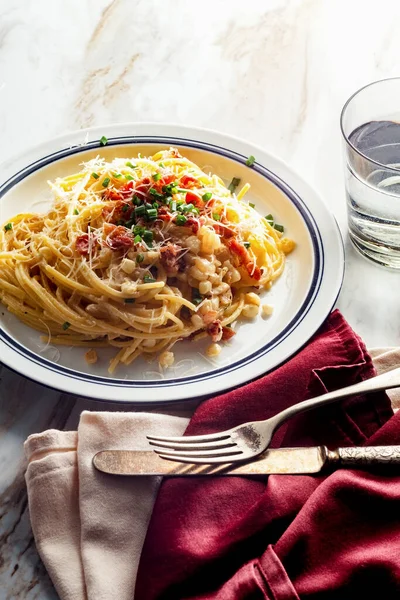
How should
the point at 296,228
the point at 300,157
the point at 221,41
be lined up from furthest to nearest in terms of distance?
the point at 221,41
the point at 300,157
the point at 296,228

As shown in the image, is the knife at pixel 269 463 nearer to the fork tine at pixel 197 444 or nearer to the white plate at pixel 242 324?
the fork tine at pixel 197 444

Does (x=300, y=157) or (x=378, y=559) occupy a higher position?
(x=300, y=157)

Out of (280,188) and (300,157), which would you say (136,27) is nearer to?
(300,157)

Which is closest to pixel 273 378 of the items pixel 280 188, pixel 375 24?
pixel 280 188

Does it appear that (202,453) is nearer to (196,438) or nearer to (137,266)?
(196,438)

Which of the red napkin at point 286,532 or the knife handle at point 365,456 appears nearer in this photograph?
the red napkin at point 286,532

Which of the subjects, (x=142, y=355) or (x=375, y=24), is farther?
(x=375, y=24)

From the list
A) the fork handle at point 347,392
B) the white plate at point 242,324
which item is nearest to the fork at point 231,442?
the fork handle at point 347,392
